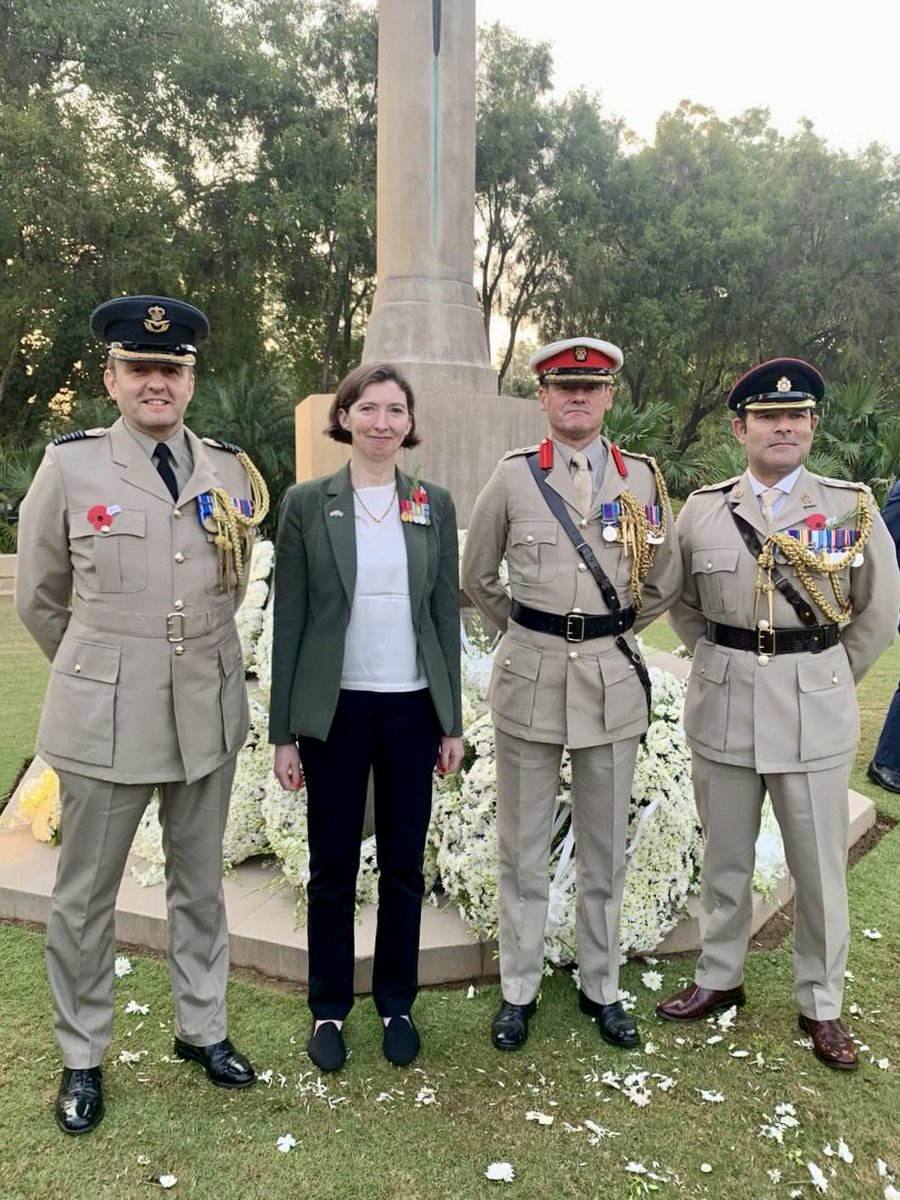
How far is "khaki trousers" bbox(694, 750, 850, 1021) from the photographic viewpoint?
2.73m

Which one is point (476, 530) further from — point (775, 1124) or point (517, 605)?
point (775, 1124)

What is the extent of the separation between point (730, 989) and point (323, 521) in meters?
1.97

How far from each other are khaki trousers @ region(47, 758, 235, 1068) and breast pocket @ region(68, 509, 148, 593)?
0.52 m

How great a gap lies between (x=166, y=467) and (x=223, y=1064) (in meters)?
1.67

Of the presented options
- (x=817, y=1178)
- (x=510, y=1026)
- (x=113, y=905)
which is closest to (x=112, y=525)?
(x=113, y=905)

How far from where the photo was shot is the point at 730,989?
9.66 ft

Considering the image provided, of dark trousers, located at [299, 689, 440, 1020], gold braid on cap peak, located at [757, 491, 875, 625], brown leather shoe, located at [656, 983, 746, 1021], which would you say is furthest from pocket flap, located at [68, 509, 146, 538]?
brown leather shoe, located at [656, 983, 746, 1021]

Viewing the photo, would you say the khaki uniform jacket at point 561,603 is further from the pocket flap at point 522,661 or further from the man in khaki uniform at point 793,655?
the man in khaki uniform at point 793,655

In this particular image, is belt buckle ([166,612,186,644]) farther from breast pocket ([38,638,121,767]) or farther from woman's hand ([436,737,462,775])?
woman's hand ([436,737,462,775])

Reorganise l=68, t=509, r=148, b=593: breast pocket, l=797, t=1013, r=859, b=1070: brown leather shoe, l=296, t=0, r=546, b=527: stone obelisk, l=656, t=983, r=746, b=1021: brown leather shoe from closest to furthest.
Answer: l=68, t=509, r=148, b=593: breast pocket
l=797, t=1013, r=859, b=1070: brown leather shoe
l=656, t=983, r=746, b=1021: brown leather shoe
l=296, t=0, r=546, b=527: stone obelisk

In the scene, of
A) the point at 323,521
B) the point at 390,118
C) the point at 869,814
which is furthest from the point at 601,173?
the point at 323,521

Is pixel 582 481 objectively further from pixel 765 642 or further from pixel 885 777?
pixel 885 777

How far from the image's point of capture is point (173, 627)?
7.88 feet

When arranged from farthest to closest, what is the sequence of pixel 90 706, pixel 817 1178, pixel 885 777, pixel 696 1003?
pixel 885 777
pixel 696 1003
pixel 90 706
pixel 817 1178
